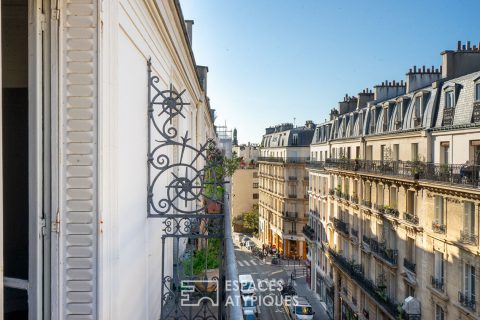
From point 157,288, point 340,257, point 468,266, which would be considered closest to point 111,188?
point 157,288

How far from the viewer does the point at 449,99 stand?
19.0 m

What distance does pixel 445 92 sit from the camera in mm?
19359

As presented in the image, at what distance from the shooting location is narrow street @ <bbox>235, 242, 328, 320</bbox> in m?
34.2

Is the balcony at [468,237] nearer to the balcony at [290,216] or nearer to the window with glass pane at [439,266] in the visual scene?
the window with glass pane at [439,266]

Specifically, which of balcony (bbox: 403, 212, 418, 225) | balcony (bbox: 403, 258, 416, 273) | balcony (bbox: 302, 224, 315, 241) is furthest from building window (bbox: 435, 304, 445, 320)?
balcony (bbox: 302, 224, 315, 241)

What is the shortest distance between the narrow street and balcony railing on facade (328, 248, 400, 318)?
5815 mm

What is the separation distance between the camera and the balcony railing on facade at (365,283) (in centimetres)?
2215

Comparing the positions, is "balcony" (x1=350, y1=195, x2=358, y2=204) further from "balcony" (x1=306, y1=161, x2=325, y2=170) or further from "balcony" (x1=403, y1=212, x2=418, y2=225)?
"balcony" (x1=306, y1=161, x2=325, y2=170)

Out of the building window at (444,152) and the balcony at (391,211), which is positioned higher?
the building window at (444,152)

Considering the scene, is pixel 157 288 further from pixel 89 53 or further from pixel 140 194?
pixel 89 53

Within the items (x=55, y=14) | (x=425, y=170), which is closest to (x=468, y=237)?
(x=425, y=170)

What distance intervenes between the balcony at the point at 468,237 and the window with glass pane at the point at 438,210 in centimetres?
178

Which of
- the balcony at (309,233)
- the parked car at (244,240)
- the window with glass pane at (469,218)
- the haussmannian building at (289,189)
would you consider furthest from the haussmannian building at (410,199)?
the parked car at (244,240)

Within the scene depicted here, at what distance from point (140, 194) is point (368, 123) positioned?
26.1m
